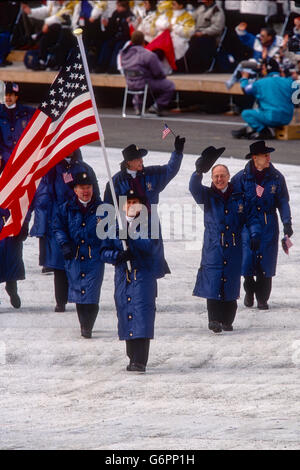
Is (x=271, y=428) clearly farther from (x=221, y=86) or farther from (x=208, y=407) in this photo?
(x=221, y=86)

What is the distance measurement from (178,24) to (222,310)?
13.4m

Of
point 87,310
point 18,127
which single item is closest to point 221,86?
point 18,127

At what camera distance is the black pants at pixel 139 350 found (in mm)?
10945

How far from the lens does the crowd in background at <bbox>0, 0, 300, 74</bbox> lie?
2484cm

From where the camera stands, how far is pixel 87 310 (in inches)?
474

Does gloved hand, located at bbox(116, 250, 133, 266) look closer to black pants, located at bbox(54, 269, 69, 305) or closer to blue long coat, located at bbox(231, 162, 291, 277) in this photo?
black pants, located at bbox(54, 269, 69, 305)

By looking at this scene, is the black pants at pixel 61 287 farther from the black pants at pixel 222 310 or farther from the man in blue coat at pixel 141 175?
the black pants at pixel 222 310

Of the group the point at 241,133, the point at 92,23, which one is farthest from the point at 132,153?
the point at 92,23

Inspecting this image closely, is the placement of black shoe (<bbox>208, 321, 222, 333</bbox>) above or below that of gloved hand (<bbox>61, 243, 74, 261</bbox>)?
below

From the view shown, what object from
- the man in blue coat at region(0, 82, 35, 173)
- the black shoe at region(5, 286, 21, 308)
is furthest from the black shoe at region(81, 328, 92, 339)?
the man in blue coat at region(0, 82, 35, 173)

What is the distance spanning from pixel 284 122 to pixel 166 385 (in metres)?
11.5

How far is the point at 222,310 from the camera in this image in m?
12.3

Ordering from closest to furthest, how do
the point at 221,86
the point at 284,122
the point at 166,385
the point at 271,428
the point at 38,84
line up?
the point at 271,428 → the point at 166,385 → the point at 284,122 → the point at 221,86 → the point at 38,84

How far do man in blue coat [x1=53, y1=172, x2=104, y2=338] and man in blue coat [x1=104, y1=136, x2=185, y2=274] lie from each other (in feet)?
0.69
